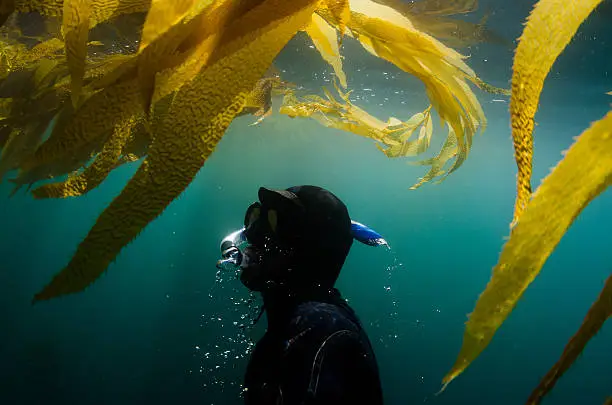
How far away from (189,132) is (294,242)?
1.22 metres

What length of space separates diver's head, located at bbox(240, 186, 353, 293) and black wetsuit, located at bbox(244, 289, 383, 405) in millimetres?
139

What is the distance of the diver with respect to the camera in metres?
1.56

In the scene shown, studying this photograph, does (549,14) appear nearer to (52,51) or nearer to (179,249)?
(52,51)

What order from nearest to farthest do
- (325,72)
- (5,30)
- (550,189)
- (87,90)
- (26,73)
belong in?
(550,189) → (87,90) → (26,73) → (5,30) → (325,72)

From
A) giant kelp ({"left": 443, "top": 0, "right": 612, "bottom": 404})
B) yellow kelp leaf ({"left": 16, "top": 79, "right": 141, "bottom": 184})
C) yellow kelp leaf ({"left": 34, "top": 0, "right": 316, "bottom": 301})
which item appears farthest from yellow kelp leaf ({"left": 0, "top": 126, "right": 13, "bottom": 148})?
giant kelp ({"left": 443, "top": 0, "right": 612, "bottom": 404})

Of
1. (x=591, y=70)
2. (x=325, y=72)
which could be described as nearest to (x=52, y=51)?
(x=325, y=72)

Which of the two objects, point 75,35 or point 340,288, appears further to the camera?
point 340,288

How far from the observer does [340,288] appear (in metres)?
36.4

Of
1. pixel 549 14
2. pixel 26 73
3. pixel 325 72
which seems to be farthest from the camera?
pixel 325 72

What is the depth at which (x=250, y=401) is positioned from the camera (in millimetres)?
1836

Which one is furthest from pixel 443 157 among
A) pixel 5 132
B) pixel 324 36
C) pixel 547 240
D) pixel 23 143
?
pixel 5 132

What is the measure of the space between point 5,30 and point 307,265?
3114 millimetres

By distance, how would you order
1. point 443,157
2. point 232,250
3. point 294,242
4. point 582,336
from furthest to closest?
point 232,250, point 294,242, point 443,157, point 582,336

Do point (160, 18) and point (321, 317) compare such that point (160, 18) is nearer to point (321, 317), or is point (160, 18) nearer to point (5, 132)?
point (5, 132)
